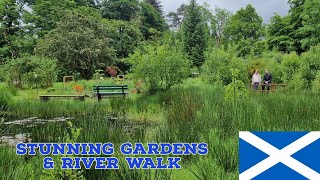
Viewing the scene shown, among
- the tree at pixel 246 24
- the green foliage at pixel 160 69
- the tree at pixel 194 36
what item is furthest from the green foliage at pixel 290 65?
the tree at pixel 246 24

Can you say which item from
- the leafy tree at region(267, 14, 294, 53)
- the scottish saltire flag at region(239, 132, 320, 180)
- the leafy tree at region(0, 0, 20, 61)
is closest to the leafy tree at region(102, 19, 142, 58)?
the leafy tree at region(0, 0, 20, 61)

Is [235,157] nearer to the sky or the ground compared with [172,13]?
nearer to the ground

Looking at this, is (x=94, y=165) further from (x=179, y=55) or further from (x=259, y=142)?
(x=179, y=55)

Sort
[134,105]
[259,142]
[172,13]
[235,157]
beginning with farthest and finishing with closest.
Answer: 1. [172,13]
2. [134,105]
3. [235,157]
4. [259,142]

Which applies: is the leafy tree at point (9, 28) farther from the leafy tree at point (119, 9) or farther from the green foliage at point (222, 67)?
the green foliage at point (222, 67)

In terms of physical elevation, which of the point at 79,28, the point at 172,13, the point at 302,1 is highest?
the point at 172,13

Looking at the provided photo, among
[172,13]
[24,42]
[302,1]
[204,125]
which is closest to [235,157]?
[204,125]

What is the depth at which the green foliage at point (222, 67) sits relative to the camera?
18.0 metres

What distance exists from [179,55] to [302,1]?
19.7 m

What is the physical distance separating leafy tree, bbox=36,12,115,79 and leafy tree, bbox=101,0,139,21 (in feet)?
61.8

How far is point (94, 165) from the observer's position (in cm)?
393

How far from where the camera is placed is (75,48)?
93.0 feet

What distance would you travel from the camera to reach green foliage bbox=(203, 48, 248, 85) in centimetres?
1798

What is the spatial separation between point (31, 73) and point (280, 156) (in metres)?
21.1
